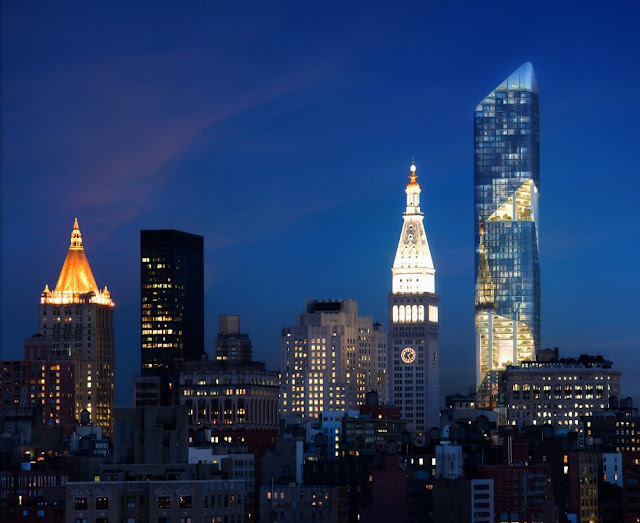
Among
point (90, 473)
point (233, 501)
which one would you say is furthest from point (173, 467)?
point (90, 473)

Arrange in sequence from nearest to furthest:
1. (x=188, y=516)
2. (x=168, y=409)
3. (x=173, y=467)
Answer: (x=188, y=516)
(x=173, y=467)
(x=168, y=409)

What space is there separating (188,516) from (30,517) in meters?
36.9

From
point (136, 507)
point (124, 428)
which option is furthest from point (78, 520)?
point (124, 428)

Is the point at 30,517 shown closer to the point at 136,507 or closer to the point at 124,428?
Result: the point at 124,428

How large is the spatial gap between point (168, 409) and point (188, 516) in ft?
88.7

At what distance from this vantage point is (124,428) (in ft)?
602

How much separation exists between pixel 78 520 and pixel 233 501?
12534 mm

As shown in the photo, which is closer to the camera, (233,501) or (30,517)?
(233,501)

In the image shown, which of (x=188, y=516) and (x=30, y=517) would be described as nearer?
(x=188, y=516)

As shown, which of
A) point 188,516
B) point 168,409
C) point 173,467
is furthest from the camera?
point 168,409

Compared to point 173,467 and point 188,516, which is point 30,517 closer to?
point 173,467

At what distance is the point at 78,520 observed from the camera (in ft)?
524

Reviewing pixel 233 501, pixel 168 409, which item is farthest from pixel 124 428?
pixel 233 501

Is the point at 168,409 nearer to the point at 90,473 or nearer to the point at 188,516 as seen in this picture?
the point at 90,473
